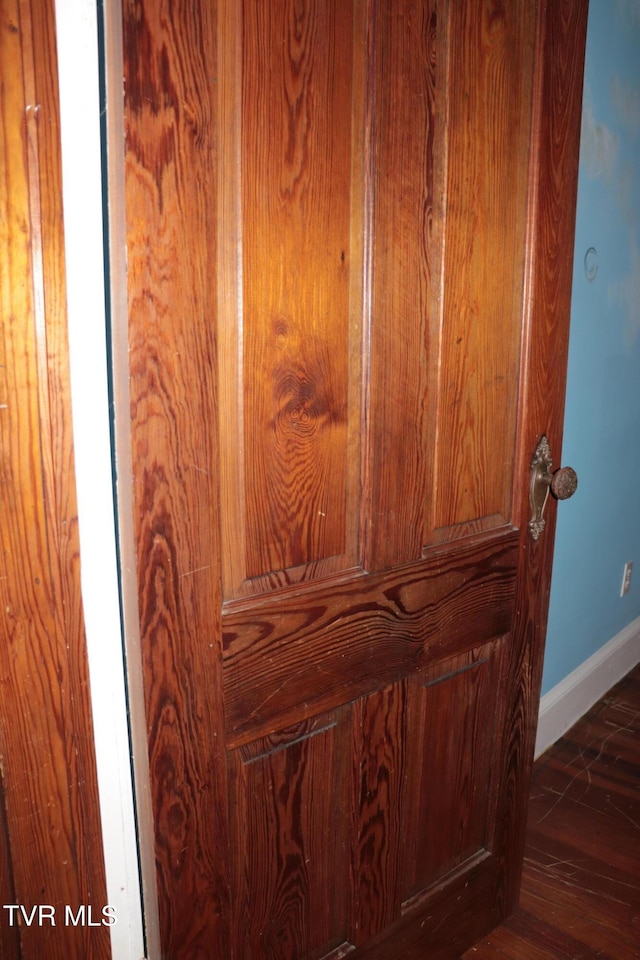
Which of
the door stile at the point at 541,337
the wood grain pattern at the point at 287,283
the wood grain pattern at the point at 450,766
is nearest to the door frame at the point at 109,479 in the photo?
the wood grain pattern at the point at 287,283

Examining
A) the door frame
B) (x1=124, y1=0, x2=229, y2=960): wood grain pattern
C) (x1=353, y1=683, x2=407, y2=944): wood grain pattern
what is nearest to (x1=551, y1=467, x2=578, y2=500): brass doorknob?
(x1=353, y1=683, x2=407, y2=944): wood grain pattern

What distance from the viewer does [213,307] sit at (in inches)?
31.9

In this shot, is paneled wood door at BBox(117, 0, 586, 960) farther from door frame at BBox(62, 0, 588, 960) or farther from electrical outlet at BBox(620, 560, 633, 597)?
electrical outlet at BBox(620, 560, 633, 597)

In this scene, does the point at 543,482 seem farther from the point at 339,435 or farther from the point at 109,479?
A: the point at 109,479

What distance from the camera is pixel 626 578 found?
2527mm

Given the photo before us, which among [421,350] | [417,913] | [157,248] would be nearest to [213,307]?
[157,248]

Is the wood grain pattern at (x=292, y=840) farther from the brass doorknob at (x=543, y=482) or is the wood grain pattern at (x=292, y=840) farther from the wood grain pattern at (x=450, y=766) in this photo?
the brass doorknob at (x=543, y=482)

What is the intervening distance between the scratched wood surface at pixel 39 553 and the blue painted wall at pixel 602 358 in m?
1.53

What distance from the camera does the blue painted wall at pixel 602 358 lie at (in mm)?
1873

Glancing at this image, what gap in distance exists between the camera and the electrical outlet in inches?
98.9

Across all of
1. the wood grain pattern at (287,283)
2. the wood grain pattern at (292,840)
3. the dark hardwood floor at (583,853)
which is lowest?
the dark hardwood floor at (583,853)

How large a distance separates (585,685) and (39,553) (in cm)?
204

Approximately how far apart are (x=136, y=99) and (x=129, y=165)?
7 cm

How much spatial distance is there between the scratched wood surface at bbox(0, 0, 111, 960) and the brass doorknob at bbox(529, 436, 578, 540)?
84 cm
